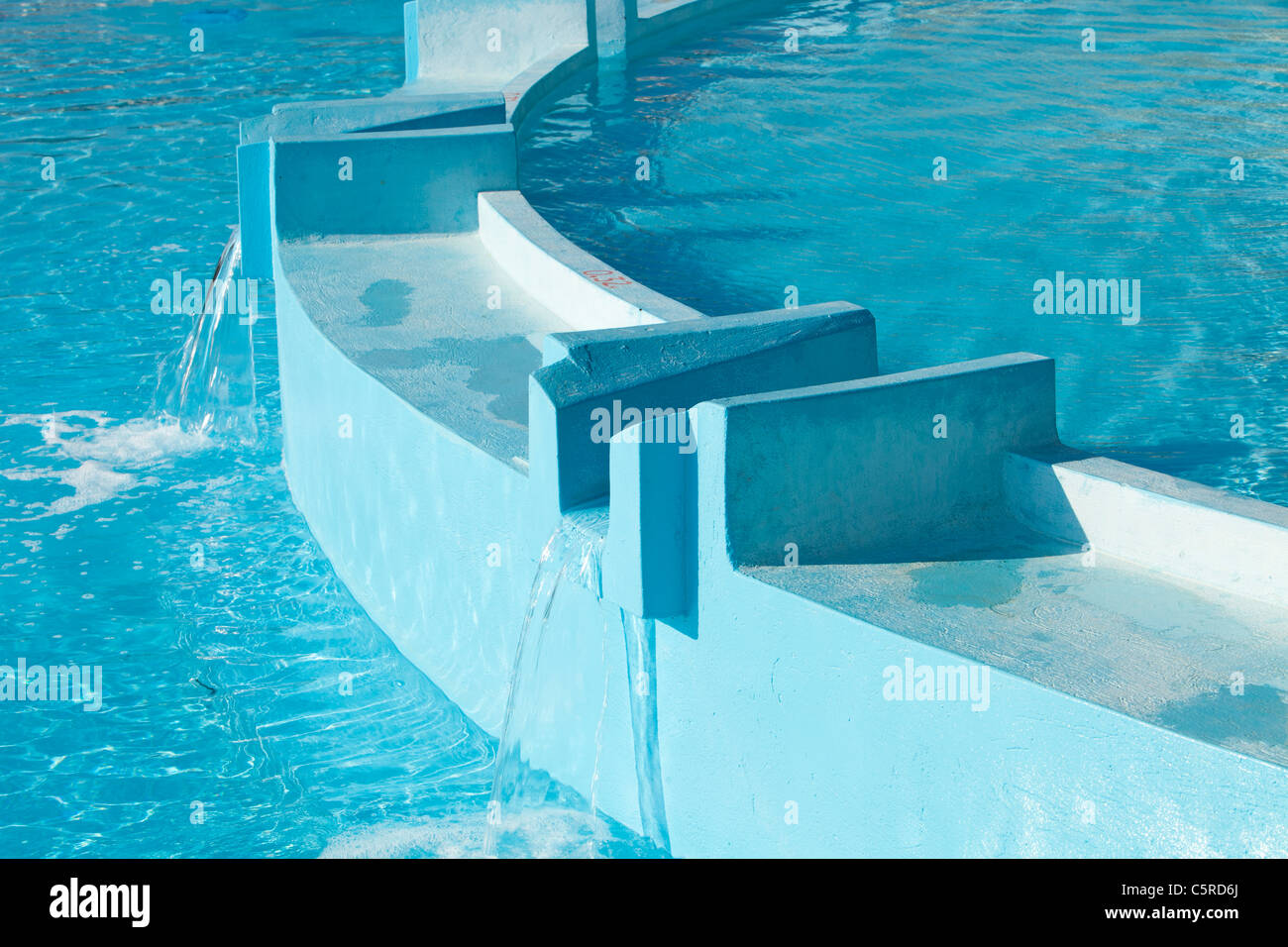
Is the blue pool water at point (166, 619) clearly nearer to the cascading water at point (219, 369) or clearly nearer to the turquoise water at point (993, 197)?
the cascading water at point (219, 369)

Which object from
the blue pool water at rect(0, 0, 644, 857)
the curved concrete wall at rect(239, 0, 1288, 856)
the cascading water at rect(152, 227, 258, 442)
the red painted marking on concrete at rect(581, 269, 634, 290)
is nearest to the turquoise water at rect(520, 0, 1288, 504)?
the red painted marking on concrete at rect(581, 269, 634, 290)

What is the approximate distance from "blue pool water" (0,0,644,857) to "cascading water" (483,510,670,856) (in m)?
0.09

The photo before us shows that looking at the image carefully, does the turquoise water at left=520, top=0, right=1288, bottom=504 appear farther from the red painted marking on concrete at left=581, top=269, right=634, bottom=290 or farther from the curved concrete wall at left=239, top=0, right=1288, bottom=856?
the curved concrete wall at left=239, top=0, right=1288, bottom=856

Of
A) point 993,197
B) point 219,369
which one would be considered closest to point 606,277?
point 219,369

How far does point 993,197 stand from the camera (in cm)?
908

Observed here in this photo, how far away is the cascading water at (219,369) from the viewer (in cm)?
761

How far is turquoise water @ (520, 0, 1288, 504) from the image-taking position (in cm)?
698

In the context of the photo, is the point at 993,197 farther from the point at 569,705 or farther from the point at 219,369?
the point at 569,705

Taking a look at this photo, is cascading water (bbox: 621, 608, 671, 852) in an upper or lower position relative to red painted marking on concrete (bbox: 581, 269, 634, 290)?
lower

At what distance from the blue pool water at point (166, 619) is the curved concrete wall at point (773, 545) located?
31 centimetres

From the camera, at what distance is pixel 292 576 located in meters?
6.21

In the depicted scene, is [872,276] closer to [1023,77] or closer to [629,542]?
[629,542]

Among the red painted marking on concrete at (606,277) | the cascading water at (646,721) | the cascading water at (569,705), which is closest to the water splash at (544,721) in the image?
the cascading water at (569,705)
